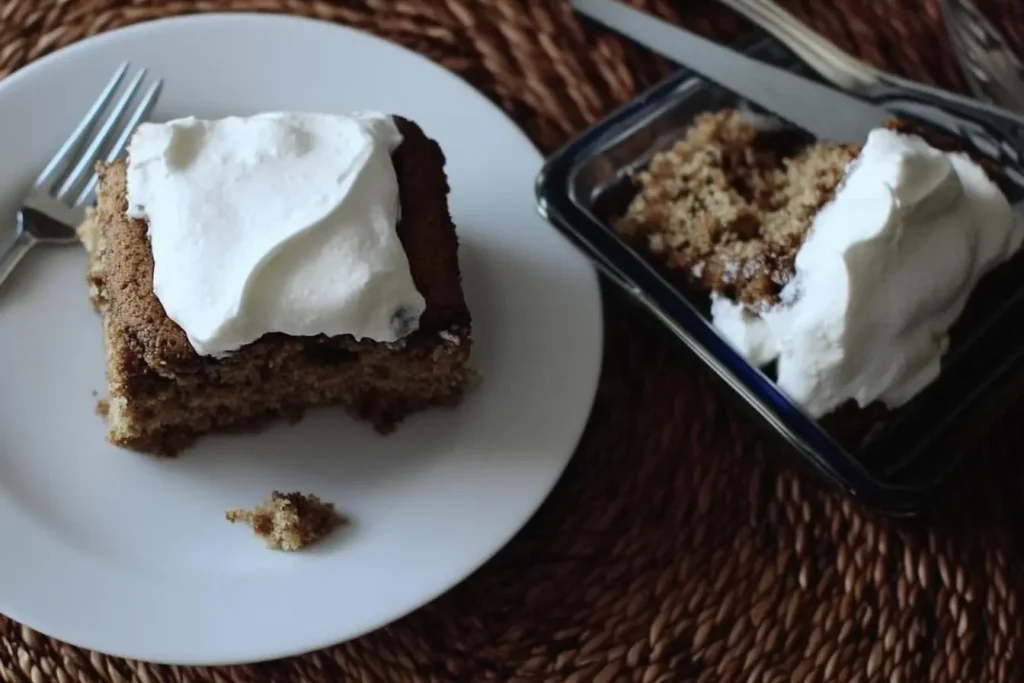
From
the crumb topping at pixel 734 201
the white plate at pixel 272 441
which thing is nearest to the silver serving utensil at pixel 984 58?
the crumb topping at pixel 734 201

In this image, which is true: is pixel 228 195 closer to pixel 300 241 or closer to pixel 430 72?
pixel 300 241

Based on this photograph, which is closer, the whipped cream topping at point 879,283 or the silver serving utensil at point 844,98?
the whipped cream topping at point 879,283

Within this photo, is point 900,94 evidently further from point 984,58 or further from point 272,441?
point 272,441

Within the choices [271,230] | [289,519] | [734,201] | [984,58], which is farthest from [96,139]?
[984,58]

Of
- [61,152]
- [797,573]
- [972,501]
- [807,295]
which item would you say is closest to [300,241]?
[61,152]

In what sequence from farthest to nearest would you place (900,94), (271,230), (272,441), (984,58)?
(984,58) < (900,94) < (272,441) < (271,230)

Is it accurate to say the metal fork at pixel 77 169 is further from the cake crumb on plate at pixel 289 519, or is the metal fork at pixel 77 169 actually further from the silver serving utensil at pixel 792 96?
→ the silver serving utensil at pixel 792 96

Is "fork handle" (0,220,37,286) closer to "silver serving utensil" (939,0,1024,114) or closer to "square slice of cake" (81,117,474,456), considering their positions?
"square slice of cake" (81,117,474,456)
